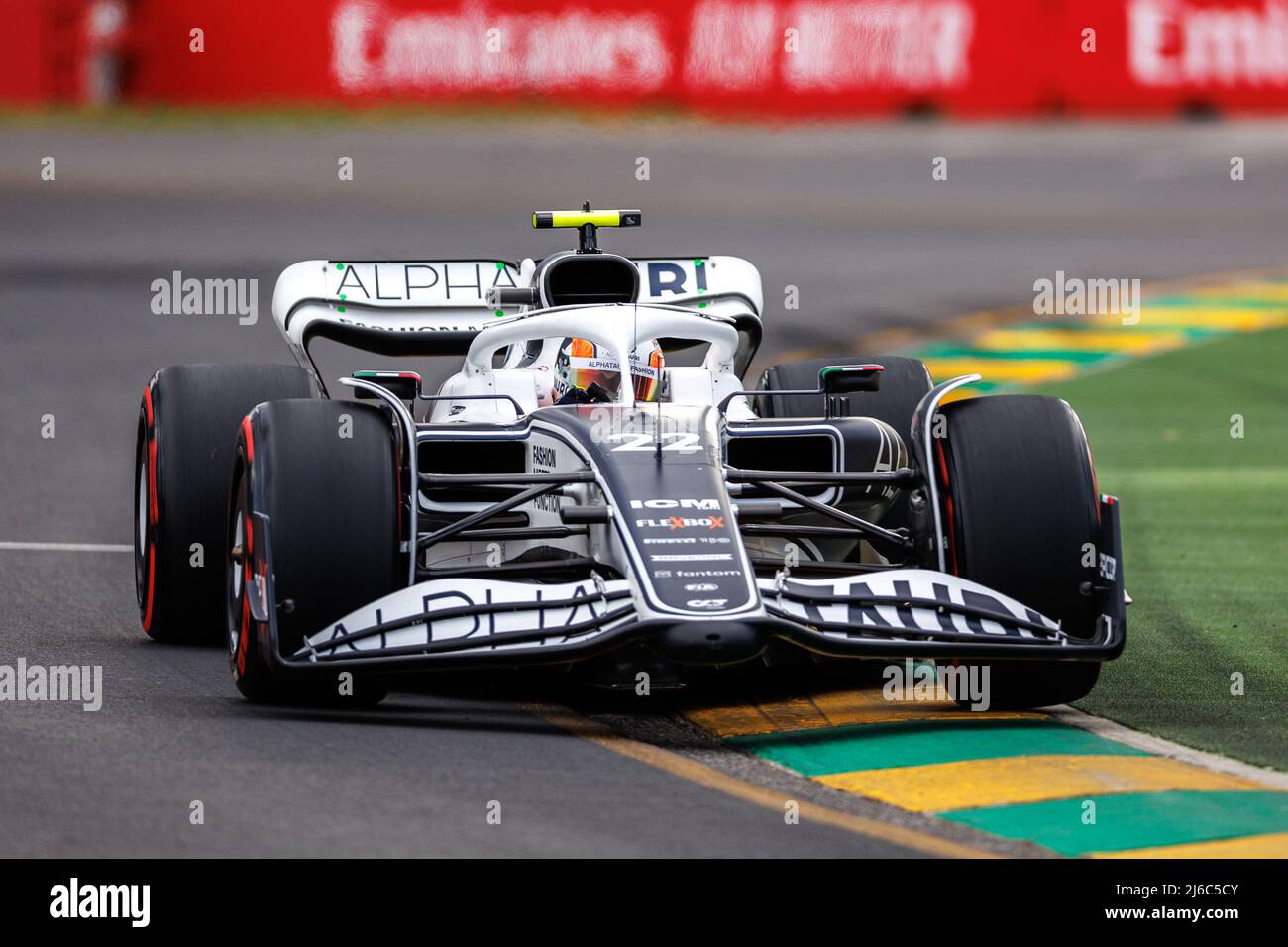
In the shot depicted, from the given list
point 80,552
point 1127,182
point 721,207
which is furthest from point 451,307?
point 1127,182

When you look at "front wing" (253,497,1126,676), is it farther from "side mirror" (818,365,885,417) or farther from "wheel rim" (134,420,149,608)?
"wheel rim" (134,420,149,608)

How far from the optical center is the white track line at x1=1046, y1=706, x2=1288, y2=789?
7.33m

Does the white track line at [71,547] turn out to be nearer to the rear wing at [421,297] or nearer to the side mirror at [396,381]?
the rear wing at [421,297]

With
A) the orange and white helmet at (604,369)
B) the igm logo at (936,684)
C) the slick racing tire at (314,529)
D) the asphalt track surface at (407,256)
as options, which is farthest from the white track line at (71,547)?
the igm logo at (936,684)

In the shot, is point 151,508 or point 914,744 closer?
point 914,744

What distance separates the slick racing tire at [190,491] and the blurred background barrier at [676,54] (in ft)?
73.8

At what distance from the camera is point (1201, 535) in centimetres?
1273

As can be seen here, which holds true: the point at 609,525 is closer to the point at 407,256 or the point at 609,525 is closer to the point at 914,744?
the point at 914,744

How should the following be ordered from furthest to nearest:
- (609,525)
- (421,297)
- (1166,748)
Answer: (421,297), (609,525), (1166,748)

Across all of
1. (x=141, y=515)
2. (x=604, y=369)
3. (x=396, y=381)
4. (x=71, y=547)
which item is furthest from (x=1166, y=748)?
(x=71, y=547)

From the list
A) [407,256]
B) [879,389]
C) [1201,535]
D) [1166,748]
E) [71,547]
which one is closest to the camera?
[1166,748]

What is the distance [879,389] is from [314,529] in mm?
3344

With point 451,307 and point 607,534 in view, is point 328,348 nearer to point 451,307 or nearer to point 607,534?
point 451,307
